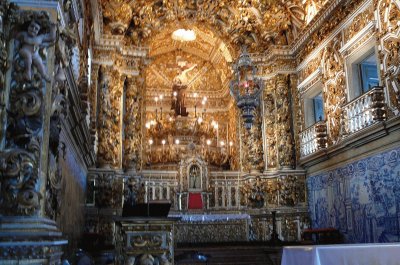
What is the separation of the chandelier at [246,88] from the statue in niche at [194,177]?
10.3 ft

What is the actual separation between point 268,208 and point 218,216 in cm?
174

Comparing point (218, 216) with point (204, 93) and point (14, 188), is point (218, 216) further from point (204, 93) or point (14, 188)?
point (14, 188)

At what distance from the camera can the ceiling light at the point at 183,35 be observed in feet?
61.2

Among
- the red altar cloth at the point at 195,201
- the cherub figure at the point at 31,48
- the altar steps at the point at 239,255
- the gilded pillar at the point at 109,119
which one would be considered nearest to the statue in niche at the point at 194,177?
the red altar cloth at the point at 195,201

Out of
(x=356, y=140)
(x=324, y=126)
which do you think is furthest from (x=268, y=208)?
(x=356, y=140)

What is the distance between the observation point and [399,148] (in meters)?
9.52

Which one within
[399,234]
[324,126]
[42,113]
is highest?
[324,126]

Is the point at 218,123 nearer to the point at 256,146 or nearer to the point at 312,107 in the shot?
the point at 256,146

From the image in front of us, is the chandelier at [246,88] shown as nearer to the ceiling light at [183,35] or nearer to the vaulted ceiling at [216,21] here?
the vaulted ceiling at [216,21]

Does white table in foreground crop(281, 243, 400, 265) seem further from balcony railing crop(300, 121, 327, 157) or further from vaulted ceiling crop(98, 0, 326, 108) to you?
vaulted ceiling crop(98, 0, 326, 108)

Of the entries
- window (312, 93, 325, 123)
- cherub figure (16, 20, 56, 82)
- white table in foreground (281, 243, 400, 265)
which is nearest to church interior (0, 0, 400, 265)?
cherub figure (16, 20, 56, 82)

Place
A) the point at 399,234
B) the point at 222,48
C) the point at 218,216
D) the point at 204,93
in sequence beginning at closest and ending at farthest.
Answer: the point at 399,234 < the point at 218,216 < the point at 222,48 < the point at 204,93

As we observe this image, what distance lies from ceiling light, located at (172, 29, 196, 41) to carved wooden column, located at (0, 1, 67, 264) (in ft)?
44.2

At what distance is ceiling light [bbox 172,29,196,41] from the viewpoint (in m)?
18.6
